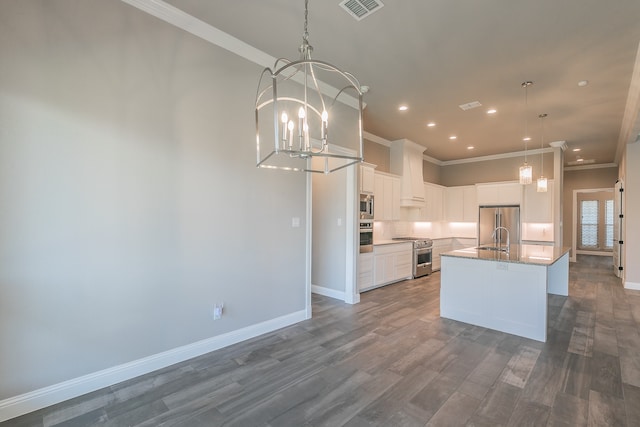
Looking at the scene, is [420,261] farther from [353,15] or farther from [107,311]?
[107,311]

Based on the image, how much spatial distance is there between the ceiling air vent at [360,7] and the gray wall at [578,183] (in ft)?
33.3

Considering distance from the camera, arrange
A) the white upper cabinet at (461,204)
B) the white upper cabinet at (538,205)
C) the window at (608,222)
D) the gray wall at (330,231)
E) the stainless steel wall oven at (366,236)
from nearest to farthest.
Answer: the gray wall at (330,231) < the stainless steel wall oven at (366,236) < the white upper cabinet at (538,205) < the white upper cabinet at (461,204) < the window at (608,222)

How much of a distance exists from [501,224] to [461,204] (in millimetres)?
1232

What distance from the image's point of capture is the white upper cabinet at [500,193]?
7.29m

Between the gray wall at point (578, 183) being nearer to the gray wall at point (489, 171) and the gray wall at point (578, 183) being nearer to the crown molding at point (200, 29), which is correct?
the gray wall at point (489, 171)

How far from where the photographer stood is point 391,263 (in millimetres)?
5906

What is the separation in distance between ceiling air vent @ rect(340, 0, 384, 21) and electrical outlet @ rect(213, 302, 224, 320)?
9.93ft

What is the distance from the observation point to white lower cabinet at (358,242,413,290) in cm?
558

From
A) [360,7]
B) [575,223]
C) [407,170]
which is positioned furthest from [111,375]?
[575,223]

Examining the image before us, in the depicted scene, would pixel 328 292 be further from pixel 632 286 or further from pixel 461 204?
pixel 632 286

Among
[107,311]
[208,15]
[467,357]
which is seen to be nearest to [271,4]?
[208,15]

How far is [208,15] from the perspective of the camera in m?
2.75

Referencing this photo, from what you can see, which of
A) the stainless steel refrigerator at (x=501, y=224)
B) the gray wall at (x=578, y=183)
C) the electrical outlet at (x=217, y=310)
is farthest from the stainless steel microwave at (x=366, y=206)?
the gray wall at (x=578, y=183)

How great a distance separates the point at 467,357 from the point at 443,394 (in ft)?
2.57
